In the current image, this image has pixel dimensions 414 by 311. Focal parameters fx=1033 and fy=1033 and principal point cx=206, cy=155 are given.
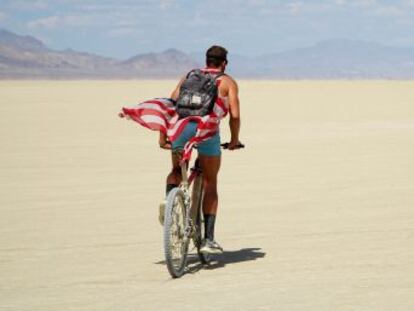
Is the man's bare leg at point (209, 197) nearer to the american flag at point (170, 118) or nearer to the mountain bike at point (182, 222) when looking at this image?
the mountain bike at point (182, 222)

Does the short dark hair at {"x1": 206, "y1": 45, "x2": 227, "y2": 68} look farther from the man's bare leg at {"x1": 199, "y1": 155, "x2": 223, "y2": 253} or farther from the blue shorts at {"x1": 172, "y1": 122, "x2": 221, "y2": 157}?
the man's bare leg at {"x1": 199, "y1": 155, "x2": 223, "y2": 253}

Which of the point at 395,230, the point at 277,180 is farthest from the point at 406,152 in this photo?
the point at 395,230

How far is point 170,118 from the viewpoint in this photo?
7625 millimetres

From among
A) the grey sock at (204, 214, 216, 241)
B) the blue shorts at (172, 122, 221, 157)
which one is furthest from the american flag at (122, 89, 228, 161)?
the grey sock at (204, 214, 216, 241)

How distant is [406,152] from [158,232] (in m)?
9.49

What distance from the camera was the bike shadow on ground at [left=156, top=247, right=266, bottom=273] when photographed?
25.6 ft

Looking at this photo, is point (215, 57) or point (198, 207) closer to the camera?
point (215, 57)

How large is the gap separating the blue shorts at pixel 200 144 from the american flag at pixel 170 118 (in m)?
0.03

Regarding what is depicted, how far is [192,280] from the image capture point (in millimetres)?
7164

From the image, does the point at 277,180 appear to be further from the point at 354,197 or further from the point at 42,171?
the point at 42,171

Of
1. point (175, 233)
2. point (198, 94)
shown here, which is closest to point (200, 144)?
point (198, 94)

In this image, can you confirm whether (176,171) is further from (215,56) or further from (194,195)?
(215,56)

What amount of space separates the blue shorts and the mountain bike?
0.09m

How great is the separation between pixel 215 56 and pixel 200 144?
0.66 meters
